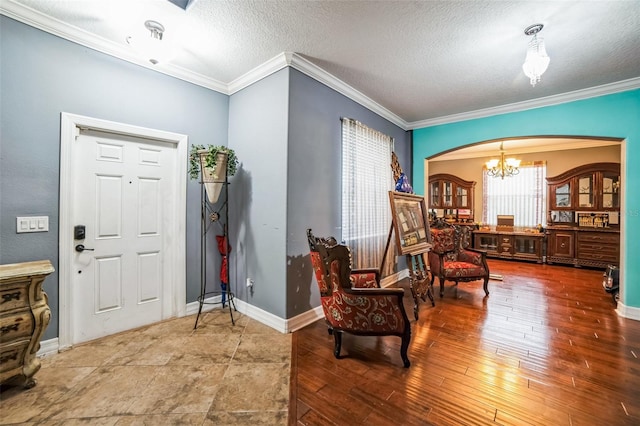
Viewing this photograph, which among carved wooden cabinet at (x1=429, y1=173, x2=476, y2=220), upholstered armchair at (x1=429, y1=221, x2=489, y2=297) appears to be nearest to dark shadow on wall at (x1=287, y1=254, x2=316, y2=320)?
upholstered armchair at (x1=429, y1=221, x2=489, y2=297)

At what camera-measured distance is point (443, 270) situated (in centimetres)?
407

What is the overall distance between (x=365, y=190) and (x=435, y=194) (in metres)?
4.85

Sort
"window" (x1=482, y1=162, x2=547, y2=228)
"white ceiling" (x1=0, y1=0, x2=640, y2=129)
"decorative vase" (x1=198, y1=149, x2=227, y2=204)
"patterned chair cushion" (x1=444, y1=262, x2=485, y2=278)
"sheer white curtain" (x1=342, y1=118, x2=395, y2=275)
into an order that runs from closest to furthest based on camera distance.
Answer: "white ceiling" (x1=0, y1=0, x2=640, y2=129)
"decorative vase" (x1=198, y1=149, x2=227, y2=204)
"sheer white curtain" (x1=342, y1=118, x2=395, y2=275)
"patterned chair cushion" (x1=444, y1=262, x2=485, y2=278)
"window" (x1=482, y1=162, x2=547, y2=228)

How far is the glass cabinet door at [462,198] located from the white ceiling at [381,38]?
164 inches

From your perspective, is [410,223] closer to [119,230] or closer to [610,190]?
[119,230]

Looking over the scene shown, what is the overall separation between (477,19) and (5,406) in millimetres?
4512

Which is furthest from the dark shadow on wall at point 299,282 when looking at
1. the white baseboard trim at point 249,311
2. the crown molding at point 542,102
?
the crown molding at point 542,102

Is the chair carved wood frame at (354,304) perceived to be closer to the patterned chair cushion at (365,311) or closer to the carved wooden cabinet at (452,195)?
the patterned chair cushion at (365,311)

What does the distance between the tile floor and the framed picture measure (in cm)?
185

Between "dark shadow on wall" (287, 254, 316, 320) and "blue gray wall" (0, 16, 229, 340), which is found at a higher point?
"blue gray wall" (0, 16, 229, 340)

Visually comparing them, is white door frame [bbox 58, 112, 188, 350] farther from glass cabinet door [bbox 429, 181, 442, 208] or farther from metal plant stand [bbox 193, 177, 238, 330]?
glass cabinet door [bbox 429, 181, 442, 208]

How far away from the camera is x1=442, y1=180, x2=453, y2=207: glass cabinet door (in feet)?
25.7

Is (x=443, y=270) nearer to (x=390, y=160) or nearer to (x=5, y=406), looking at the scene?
(x=390, y=160)

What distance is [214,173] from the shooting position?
3014mm
